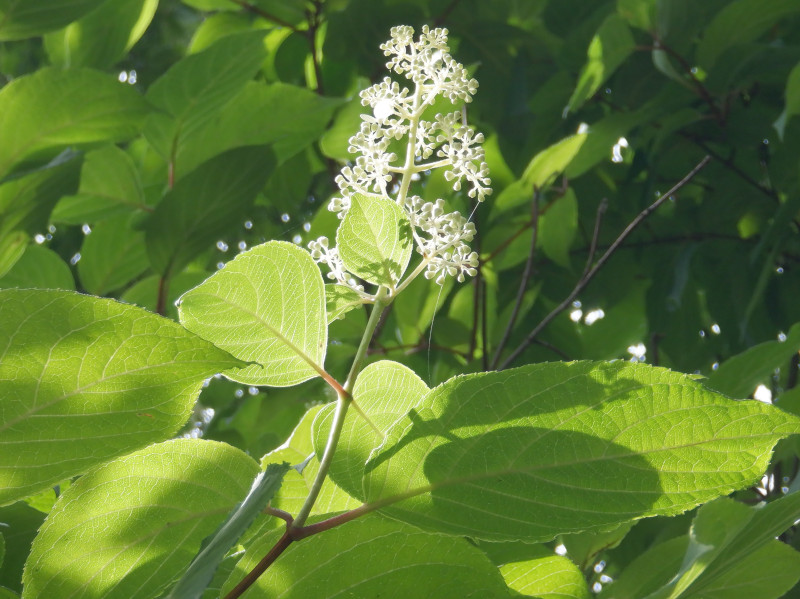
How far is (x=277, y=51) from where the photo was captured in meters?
1.48

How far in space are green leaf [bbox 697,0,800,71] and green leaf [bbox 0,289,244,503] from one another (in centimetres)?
117

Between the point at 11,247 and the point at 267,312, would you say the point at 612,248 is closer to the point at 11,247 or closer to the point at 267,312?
the point at 267,312

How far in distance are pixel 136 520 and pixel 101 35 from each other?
1.02 meters

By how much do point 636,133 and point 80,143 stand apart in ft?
3.23

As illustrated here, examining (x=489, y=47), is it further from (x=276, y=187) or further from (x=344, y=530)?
(x=344, y=530)

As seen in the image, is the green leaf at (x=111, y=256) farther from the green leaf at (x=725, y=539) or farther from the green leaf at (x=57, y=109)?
the green leaf at (x=725, y=539)

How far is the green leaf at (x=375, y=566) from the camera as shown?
438 mm

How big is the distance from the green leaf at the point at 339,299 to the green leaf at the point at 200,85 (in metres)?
0.67

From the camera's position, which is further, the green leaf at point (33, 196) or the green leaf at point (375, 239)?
the green leaf at point (33, 196)

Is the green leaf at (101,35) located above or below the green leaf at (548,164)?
above

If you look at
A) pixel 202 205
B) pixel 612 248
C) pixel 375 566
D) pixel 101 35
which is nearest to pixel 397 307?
pixel 202 205

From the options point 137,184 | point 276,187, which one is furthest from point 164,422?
point 276,187

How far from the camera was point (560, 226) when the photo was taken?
49.7 inches

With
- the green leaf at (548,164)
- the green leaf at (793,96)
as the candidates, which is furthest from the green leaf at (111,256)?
the green leaf at (793,96)
